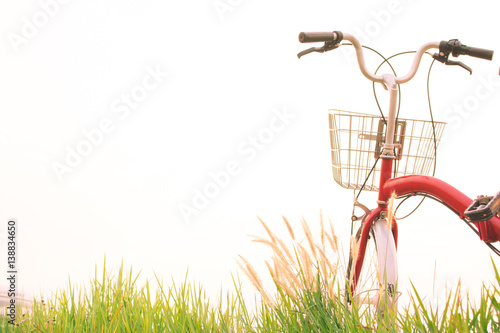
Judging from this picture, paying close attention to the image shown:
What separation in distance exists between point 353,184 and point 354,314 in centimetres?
94

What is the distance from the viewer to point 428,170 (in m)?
2.67

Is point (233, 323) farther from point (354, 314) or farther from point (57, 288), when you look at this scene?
point (57, 288)

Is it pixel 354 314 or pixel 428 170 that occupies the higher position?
pixel 428 170

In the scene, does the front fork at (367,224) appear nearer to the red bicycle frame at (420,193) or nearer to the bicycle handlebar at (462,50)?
the red bicycle frame at (420,193)

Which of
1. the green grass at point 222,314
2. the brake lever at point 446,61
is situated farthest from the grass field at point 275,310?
the brake lever at point 446,61

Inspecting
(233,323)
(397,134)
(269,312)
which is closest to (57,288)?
A: (233,323)

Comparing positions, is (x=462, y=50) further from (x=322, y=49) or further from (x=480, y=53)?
(x=322, y=49)

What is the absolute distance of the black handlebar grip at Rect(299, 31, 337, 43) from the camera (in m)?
2.20

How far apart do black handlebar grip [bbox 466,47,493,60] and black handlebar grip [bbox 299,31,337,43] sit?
0.64 metres

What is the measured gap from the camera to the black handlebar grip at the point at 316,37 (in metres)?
2.20

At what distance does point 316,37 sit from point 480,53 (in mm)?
776

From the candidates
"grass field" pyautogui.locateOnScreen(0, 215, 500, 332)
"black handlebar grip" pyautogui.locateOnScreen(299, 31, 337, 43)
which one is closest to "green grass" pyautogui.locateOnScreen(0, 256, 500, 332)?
"grass field" pyautogui.locateOnScreen(0, 215, 500, 332)

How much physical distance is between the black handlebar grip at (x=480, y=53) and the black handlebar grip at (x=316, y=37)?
64cm

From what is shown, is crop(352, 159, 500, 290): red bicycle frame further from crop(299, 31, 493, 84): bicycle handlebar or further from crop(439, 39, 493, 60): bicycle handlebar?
crop(439, 39, 493, 60): bicycle handlebar
